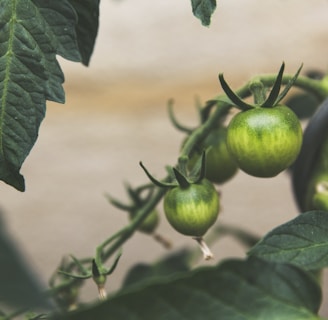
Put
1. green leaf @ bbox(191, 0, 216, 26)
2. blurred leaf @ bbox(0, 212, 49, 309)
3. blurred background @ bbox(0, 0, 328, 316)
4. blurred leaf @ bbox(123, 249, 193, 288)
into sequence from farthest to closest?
blurred background @ bbox(0, 0, 328, 316), blurred leaf @ bbox(123, 249, 193, 288), green leaf @ bbox(191, 0, 216, 26), blurred leaf @ bbox(0, 212, 49, 309)

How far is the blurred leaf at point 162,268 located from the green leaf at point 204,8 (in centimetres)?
27

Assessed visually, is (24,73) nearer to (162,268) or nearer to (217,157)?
(217,157)

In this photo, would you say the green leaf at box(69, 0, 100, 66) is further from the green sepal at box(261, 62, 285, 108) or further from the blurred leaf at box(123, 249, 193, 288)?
the blurred leaf at box(123, 249, 193, 288)

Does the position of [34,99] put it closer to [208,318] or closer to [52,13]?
[52,13]

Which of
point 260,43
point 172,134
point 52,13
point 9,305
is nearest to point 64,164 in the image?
point 172,134

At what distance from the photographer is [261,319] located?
1.03 ft

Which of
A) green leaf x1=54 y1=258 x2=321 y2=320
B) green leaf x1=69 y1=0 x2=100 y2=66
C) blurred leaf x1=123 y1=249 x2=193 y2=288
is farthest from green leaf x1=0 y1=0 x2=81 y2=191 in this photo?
blurred leaf x1=123 y1=249 x2=193 y2=288

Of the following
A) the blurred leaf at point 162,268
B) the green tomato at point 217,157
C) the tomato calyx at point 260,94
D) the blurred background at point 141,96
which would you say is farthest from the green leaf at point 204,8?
the blurred background at point 141,96

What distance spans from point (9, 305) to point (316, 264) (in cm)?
17

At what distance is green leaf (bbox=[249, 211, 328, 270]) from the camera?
0.40 m

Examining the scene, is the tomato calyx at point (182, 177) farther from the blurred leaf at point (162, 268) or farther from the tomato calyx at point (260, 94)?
the blurred leaf at point (162, 268)

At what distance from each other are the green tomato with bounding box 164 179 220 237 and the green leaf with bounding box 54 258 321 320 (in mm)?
119

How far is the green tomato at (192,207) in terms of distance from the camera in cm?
45

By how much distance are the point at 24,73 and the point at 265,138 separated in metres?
0.14
